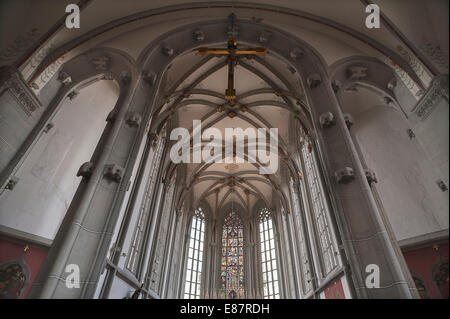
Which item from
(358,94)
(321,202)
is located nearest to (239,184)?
(321,202)

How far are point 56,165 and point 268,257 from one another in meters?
16.2

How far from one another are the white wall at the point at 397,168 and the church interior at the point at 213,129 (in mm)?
63

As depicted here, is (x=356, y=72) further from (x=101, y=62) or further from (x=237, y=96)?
(x=101, y=62)

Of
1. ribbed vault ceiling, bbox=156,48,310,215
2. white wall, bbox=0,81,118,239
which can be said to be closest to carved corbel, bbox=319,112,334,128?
ribbed vault ceiling, bbox=156,48,310,215

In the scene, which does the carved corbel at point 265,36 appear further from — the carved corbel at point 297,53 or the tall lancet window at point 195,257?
the tall lancet window at point 195,257

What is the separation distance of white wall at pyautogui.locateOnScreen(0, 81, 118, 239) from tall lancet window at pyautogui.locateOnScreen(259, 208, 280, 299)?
48.5 ft

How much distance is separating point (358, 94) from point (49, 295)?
36.5 ft

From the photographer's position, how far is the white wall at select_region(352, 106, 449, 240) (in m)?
6.50

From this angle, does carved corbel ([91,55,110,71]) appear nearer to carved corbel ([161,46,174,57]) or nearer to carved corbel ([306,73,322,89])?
carved corbel ([161,46,174,57])

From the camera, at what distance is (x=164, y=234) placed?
1450cm

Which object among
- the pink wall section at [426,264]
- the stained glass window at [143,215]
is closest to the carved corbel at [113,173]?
the stained glass window at [143,215]

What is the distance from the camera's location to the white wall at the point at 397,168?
6504 millimetres

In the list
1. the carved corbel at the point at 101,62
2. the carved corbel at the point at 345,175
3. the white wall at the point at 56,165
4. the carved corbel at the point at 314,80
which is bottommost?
the carved corbel at the point at 345,175
